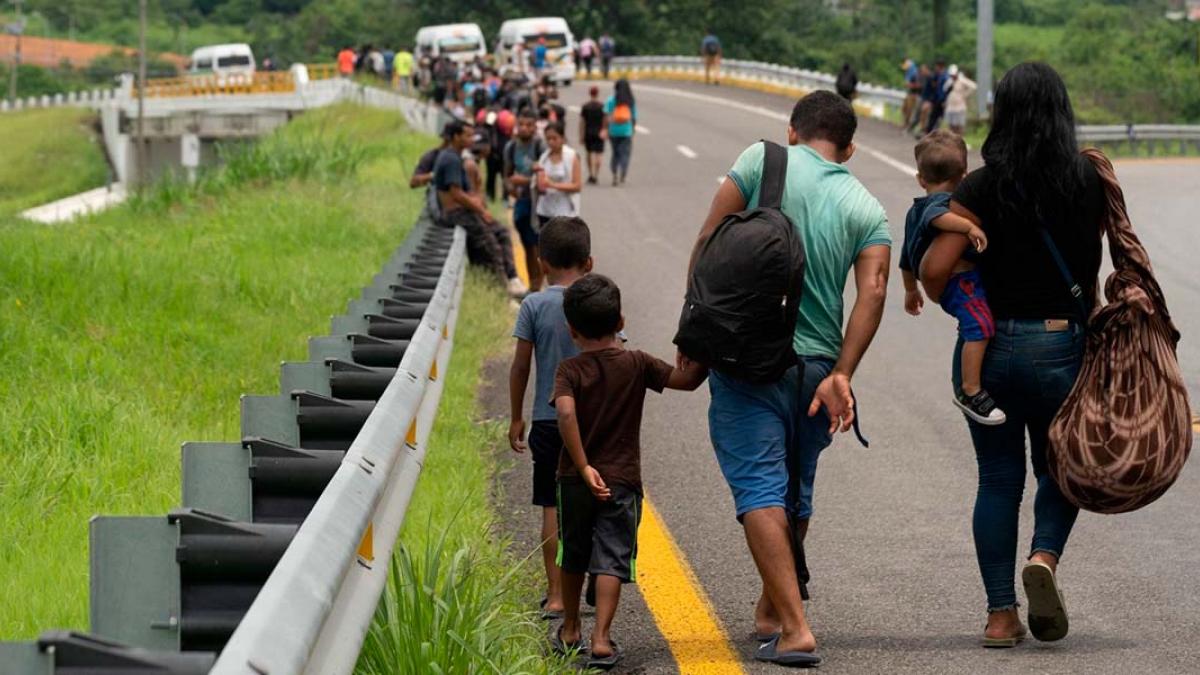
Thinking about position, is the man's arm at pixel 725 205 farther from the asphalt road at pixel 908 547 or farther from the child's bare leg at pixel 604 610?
the asphalt road at pixel 908 547

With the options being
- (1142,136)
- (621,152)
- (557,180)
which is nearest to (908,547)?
(557,180)

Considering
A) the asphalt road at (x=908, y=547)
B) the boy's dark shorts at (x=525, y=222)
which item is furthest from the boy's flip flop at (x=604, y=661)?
the boy's dark shorts at (x=525, y=222)

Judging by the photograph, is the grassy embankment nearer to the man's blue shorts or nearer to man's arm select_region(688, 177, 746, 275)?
the man's blue shorts

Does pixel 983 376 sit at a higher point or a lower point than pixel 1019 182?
lower

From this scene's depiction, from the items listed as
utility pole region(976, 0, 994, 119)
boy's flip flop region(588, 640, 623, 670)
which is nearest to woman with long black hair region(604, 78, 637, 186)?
utility pole region(976, 0, 994, 119)

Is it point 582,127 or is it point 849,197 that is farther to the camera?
point 582,127

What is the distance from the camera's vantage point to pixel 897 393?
12.5 m

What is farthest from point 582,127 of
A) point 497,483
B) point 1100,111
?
point 1100,111

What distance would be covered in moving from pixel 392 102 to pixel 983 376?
48005 mm

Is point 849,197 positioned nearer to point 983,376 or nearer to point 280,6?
point 983,376

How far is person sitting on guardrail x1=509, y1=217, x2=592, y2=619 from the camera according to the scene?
22.1 ft

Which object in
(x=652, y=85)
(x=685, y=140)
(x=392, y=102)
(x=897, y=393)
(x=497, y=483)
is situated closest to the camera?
(x=497, y=483)

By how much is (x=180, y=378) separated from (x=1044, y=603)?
565 centimetres

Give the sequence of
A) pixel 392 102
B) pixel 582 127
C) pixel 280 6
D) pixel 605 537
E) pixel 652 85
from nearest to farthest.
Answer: pixel 605 537
pixel 582 127
pixel 392 102
pixel 652 85
pixel 280 6
